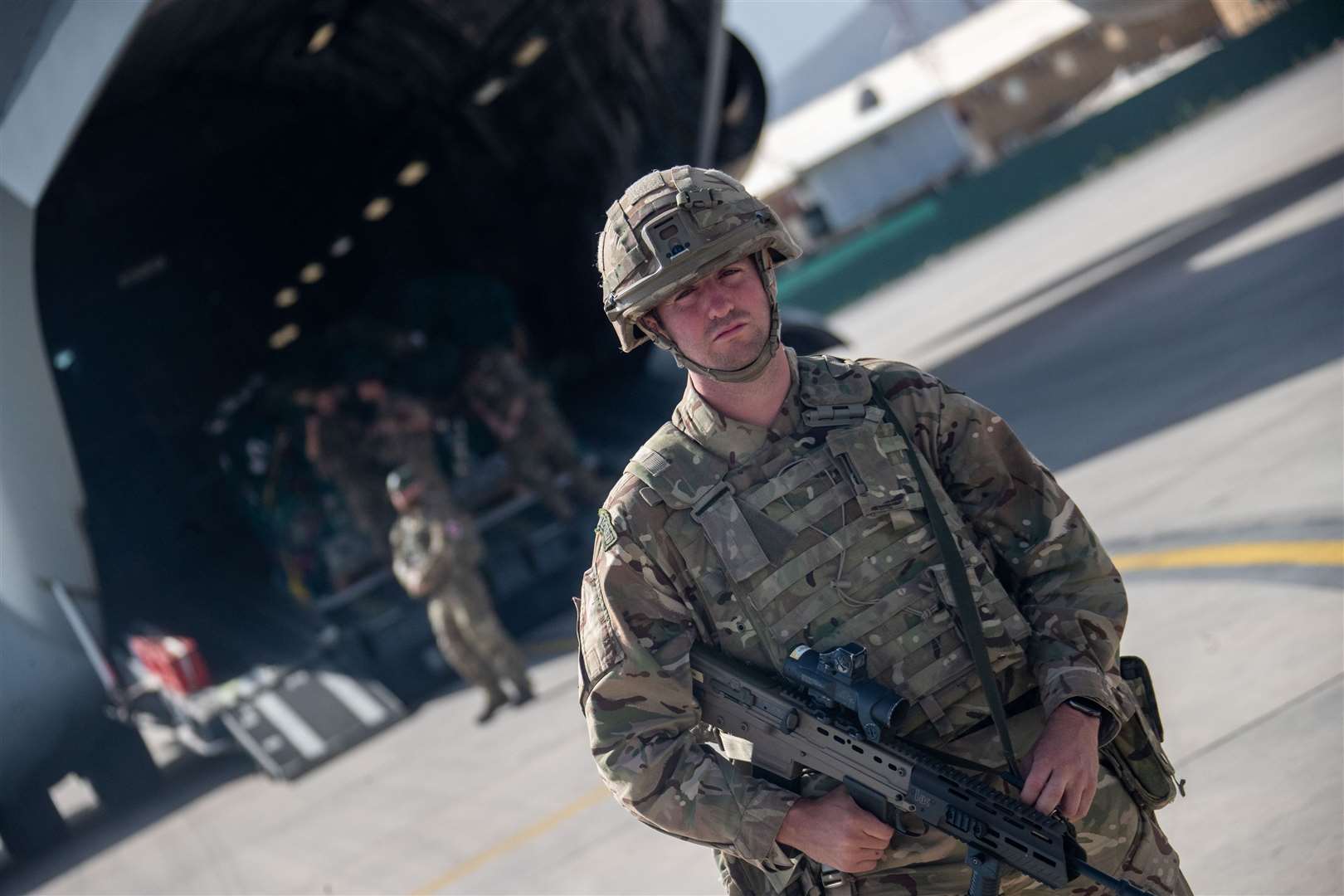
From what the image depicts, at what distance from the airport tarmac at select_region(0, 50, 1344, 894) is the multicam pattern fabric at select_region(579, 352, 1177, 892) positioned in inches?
53.3

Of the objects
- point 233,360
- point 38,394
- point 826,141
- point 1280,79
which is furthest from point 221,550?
point 826,141

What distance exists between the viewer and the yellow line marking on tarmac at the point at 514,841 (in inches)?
286

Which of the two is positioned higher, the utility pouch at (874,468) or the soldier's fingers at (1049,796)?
the utility pouch at (874,468)

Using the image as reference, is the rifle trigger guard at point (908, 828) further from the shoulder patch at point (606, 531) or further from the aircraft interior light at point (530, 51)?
the aircraft interior light at point (530, 51)

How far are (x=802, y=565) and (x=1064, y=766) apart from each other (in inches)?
23.3

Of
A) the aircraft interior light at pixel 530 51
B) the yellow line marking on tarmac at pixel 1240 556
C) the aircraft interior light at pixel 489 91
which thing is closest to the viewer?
the yellow line marking on tarmac at pixel 1240 556

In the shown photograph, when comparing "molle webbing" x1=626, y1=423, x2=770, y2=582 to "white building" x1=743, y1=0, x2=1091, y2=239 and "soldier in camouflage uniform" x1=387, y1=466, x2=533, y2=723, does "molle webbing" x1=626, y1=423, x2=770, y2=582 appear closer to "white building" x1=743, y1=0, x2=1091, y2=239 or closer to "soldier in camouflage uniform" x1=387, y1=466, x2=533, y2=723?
"soldier in camouflage uniform" x1=387, y1=466, x2=533, y2=723

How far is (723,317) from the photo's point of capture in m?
2.73

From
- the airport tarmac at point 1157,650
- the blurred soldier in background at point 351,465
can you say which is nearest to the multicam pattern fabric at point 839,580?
the airport tarmac at point 1157,650

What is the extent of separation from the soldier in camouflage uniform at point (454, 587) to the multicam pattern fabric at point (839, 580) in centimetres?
731

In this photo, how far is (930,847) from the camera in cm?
267

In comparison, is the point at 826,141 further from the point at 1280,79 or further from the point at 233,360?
the point at 233,360

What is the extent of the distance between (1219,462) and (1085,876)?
18.7 ft

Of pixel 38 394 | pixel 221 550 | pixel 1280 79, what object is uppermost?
pixel 38 394
